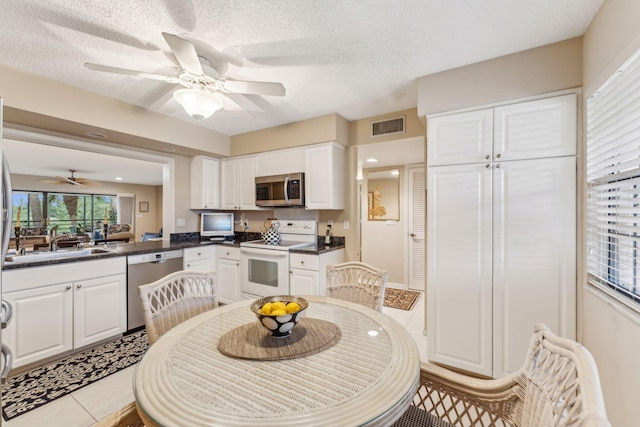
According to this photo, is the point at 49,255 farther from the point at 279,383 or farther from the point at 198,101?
the point at 279,383

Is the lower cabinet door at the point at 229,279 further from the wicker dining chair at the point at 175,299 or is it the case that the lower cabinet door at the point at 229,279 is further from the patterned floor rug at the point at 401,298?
the patterned floor rug at the point at 401,298

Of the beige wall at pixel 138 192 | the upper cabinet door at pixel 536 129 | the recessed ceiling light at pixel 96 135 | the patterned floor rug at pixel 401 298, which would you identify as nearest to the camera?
the upper cabinet door at pixel 536 129

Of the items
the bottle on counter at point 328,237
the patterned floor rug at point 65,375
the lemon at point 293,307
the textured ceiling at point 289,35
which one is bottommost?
the patterned floor rug at point 65,375

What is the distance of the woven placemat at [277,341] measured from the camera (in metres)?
1.04

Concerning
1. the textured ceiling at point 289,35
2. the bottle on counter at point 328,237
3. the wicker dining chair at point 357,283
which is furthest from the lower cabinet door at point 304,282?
the textured ceiling at point 289,35

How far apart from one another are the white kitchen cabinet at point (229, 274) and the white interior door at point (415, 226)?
273 cm

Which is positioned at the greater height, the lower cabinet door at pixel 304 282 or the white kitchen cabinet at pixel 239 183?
the white kitchen cabinet at pixel 239 183

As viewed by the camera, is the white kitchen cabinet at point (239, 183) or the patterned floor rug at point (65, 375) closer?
the patterned floor rug at point (65, 375)

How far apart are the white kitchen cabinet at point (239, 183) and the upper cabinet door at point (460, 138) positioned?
2.38 m

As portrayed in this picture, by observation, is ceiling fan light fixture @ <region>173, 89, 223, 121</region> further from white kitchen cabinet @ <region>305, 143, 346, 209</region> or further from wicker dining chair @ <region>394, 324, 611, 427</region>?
wicker dining chair @ <region>394, 324, 611, 427</region>

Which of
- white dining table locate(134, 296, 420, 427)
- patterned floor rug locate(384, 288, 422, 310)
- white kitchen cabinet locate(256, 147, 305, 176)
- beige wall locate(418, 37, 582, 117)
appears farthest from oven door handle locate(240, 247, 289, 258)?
beige wall locate(418, 37, 582, 117)

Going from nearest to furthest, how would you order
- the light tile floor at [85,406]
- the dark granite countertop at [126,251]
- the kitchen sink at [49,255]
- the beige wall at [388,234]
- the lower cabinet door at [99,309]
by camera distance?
the light tile floor at [85,406], the dark granite countertop at [126,251], the kitchen sink at [49,255], the lower cabinet door at [99,309], the beige wall at [388,234]

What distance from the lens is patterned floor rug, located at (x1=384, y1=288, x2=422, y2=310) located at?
3.73 m

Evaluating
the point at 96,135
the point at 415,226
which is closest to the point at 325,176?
the point at 415,226
